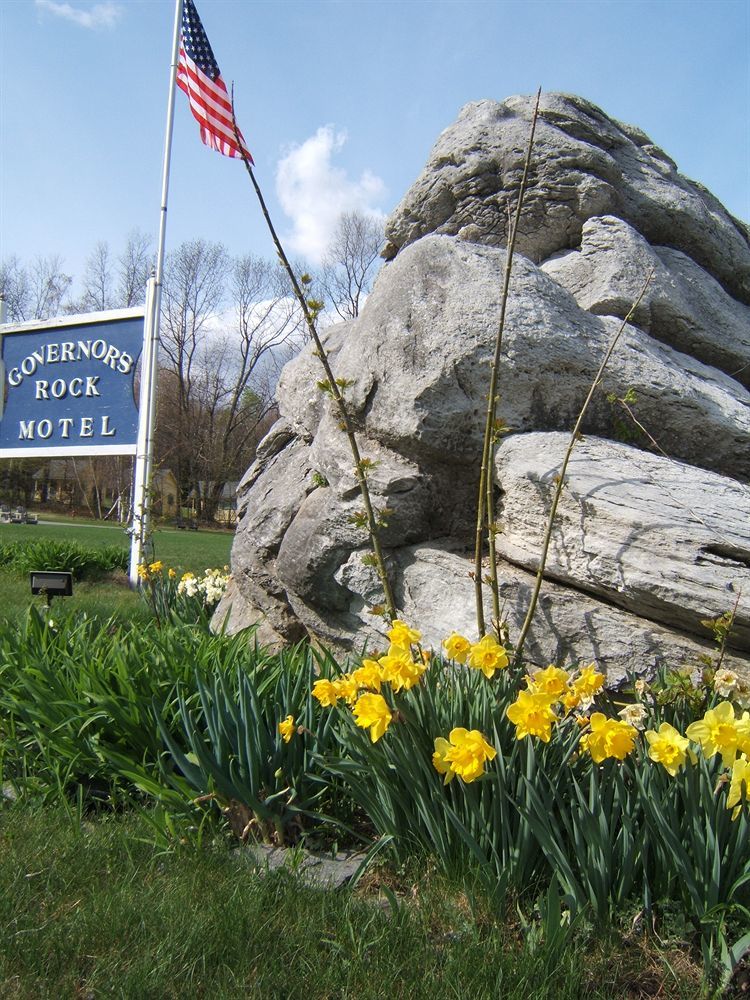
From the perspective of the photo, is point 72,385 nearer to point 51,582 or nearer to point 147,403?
point 147,403

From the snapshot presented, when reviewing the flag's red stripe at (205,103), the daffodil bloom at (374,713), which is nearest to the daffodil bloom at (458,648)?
the daffodil bloom at (374,713)

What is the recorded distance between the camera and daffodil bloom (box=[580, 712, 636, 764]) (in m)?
1.93

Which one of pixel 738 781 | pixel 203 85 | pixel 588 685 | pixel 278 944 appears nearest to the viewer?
pixel 738 781

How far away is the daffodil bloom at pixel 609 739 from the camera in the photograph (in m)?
1.93

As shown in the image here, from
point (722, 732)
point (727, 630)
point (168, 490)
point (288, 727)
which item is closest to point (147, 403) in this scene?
point (288, 727)

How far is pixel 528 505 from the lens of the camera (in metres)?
3.45

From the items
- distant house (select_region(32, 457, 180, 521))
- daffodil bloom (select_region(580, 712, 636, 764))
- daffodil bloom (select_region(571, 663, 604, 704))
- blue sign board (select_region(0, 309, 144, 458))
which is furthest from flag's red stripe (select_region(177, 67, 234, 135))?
distant house (select_region(32, 457, 180, 521))

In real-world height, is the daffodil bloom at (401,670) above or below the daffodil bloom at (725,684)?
above

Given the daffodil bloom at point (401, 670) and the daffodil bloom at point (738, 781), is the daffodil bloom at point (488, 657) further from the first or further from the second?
the daffodil bloom at point (738, 781)

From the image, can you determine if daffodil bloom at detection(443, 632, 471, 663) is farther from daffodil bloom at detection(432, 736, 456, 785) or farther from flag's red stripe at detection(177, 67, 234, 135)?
flag's red stripe at detection(177, 67, 234, 135)

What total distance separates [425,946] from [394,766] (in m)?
0.49

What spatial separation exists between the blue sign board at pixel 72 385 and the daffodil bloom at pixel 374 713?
773cm

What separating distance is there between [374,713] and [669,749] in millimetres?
806

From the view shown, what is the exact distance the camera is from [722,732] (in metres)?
1.82
